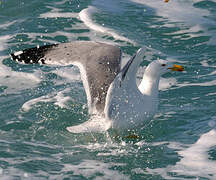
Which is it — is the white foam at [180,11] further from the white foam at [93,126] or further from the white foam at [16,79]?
the white foam at [93,126]

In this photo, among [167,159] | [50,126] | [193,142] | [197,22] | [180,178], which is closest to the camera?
[180,178]

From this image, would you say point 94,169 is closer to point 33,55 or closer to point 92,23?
point 33,55

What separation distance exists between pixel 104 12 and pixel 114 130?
21.2 ft

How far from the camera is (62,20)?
1252 centimetres

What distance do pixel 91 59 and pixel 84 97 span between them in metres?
0.97

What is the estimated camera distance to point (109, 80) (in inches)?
302

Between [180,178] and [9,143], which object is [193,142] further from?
[9,143]

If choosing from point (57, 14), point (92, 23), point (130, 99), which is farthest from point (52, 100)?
point (57, 14)

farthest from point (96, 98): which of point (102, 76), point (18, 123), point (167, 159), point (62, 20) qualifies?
point (62, 20)

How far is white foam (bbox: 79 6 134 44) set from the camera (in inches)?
462

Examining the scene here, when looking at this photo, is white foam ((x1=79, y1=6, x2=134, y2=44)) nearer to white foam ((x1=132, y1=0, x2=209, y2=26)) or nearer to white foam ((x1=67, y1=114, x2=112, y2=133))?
white foam ((x1=132, y1=0, x2=209, y2=26))

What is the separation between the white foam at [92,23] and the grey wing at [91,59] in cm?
329

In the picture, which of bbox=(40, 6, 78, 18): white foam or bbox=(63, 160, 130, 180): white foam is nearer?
bbox=(63, 160, 130, 180): white foam

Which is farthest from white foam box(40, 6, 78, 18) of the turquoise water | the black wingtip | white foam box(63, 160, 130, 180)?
white foam box(63, 160, 130, 180)
